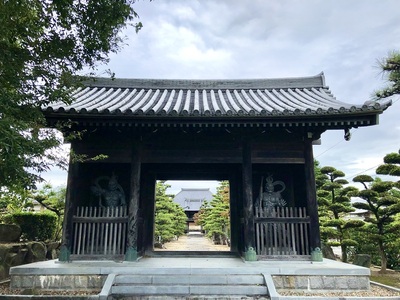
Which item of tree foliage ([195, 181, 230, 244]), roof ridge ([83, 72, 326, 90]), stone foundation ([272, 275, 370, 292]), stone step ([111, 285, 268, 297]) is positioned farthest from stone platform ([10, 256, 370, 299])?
tree foliage ([195, 181, 230, 244])

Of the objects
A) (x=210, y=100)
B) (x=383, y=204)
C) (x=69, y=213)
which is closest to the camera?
(x=69, y=213)

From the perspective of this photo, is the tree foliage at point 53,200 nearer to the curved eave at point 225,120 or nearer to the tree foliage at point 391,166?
the curved eave at point 225,120

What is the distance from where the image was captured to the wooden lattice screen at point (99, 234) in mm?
6406

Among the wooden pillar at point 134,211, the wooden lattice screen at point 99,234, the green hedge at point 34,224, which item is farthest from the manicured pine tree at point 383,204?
the green hedge at point 34,224

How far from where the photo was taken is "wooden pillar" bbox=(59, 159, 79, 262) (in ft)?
20.7

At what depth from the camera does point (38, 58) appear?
13.3 ft

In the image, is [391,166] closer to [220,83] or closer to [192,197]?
[220,83]

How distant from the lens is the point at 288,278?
17.9ft

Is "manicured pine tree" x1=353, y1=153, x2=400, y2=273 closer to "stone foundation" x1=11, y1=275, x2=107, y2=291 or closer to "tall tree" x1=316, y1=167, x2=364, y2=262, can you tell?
"tall tree" x1=316, y1=167, x2=364, y2=262

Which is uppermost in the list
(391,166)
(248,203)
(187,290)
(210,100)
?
(210,100)

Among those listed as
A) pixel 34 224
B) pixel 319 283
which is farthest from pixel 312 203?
pixel 34 224

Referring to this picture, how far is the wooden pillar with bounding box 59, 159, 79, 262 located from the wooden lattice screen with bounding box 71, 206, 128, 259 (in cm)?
12

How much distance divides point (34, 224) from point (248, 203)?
737 cm

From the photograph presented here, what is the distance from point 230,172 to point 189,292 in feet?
13.0
